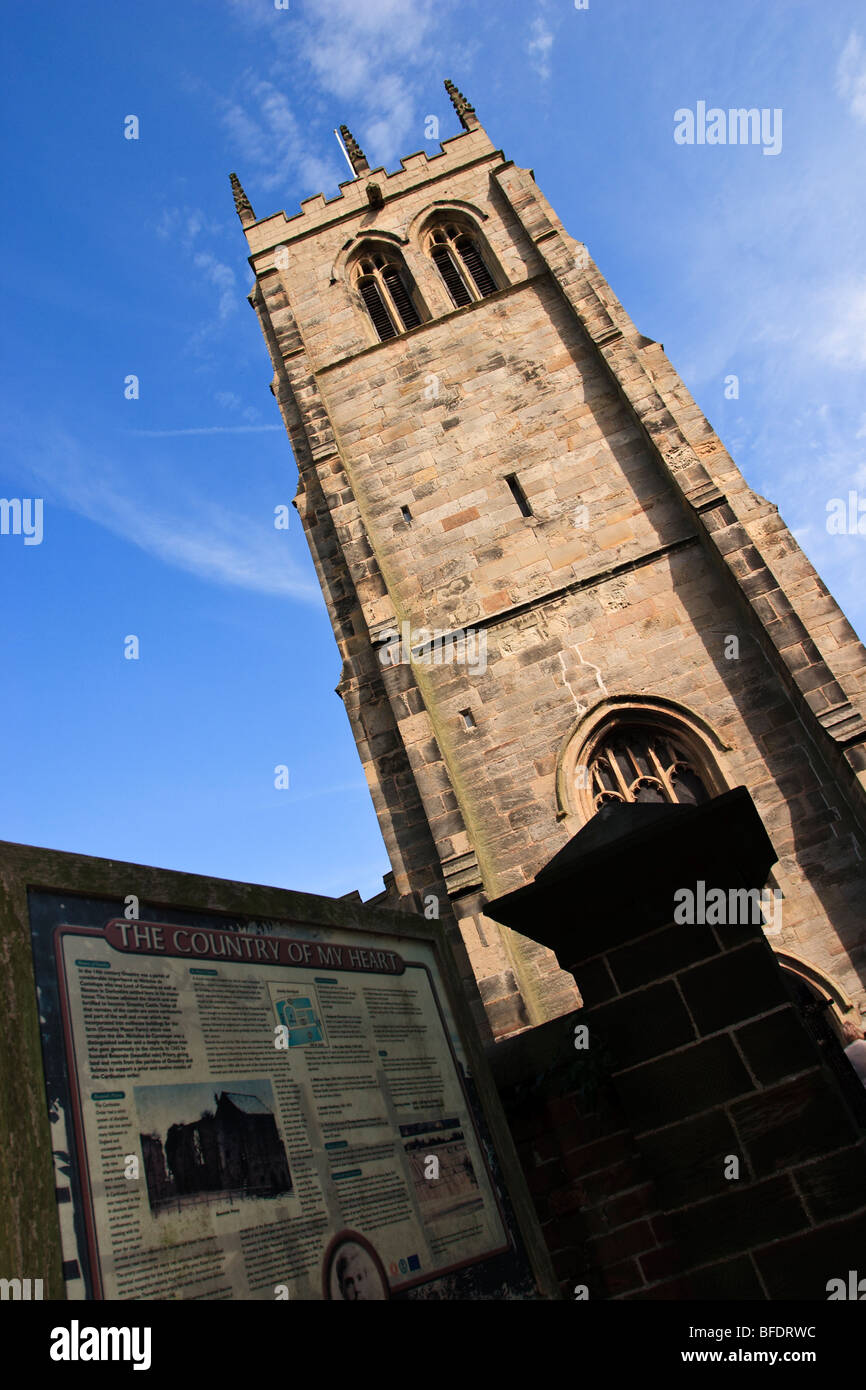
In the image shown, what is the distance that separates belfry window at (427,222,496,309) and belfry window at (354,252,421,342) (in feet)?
2.38

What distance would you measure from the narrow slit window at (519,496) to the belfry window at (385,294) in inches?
170

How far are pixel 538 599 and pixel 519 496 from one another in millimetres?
1880

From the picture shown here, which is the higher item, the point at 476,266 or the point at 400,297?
the point at 400,297

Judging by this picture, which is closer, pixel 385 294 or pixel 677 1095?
pixel 677 1095

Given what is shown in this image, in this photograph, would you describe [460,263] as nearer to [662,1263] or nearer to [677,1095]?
[677,1095]

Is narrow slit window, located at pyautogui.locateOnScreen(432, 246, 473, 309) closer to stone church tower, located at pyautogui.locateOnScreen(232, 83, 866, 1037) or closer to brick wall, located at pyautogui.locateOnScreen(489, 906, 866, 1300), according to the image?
stone church tower, located at pyautogui.locateOnScreen(232, 83, 866, 1037)

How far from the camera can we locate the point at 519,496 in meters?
13.0

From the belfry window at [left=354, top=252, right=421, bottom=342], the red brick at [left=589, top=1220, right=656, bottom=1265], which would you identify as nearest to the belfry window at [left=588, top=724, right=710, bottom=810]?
the red brick at [left=589, top=1220, right=656, bottom=1265]

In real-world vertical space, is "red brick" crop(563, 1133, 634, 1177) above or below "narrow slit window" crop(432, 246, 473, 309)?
below

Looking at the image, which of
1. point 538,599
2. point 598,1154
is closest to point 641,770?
point 538,599

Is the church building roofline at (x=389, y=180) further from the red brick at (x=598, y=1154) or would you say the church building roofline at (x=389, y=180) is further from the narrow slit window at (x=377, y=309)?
the red brick at (x=598, y=1154)

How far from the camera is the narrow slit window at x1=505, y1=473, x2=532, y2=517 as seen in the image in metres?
12.8
